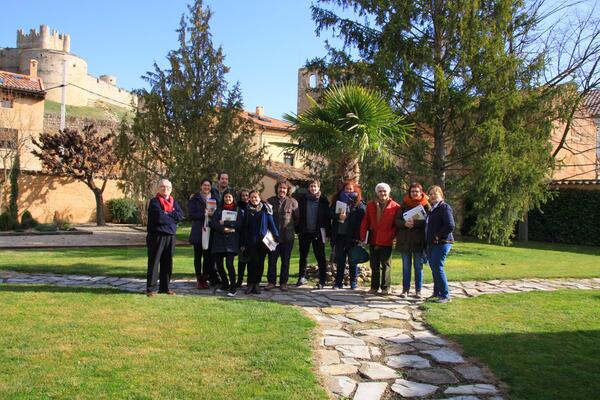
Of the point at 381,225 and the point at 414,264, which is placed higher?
the point at 381,225

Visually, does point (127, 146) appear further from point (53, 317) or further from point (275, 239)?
point (53, 317)

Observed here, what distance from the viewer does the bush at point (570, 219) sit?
20141 mm

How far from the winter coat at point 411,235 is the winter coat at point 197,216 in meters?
3.10

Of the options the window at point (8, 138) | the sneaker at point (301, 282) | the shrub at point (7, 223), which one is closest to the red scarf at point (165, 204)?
the sneaker at point (301, 282)

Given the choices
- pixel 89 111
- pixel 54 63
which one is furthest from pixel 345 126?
pixel 54 63

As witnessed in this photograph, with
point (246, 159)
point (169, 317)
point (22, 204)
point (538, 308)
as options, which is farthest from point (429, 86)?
point (22, 204)

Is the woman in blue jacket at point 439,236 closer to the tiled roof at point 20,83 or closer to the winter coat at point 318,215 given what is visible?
the winter coat at point 318,215

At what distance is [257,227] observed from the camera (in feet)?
25.3

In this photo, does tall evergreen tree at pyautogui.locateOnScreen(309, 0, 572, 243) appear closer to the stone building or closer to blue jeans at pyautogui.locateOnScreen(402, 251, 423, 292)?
blue jeans at pyautogui.locateOnScreen(402, 251, 423, 292)

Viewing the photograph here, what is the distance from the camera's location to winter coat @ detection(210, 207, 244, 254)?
7648mm

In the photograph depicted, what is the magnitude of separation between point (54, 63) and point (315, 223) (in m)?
69.4

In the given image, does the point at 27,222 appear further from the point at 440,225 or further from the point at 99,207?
the point at 440,225

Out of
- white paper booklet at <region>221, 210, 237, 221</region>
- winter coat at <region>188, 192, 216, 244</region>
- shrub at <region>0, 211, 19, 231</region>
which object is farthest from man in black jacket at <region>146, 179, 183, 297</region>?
shrub at <region>0, 211, 19, 231</region>

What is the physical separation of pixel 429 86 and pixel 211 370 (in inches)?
458
